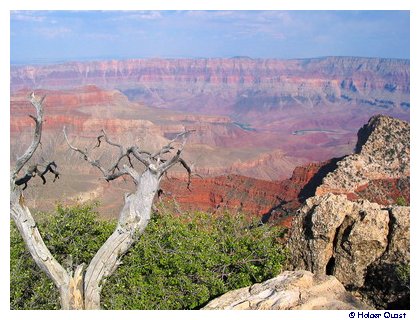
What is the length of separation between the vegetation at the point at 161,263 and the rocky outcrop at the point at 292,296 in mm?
774

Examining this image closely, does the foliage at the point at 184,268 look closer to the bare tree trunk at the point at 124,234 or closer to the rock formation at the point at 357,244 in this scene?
the rock formation at the point at 357,244

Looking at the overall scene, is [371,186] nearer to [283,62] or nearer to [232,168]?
[232,168]

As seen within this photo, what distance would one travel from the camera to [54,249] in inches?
444

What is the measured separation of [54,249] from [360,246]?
229 inches

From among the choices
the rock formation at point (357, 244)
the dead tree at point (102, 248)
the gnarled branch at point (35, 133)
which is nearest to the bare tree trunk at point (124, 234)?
the dead tree at point (102, 248)

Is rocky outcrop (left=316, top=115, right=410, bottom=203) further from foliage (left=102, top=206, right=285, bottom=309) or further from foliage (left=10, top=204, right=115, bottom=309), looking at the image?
foliage (left=10, top=204, right=115, bottom=309)

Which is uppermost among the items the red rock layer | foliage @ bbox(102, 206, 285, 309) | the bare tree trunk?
the bare tree trunk

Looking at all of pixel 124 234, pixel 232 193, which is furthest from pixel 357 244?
pixel 232 193

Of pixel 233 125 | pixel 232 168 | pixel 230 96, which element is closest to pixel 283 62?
pixel 230 96

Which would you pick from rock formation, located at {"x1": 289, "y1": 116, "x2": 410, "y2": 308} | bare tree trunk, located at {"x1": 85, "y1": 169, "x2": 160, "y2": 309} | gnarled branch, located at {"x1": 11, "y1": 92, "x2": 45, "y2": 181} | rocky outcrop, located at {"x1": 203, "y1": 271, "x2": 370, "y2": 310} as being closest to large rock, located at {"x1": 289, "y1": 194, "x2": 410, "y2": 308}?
rock formation, located at {"x1": 289, "y1": 116, "x2": 410, "y2": 308}

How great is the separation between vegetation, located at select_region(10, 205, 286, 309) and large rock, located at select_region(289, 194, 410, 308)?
2.77 ft

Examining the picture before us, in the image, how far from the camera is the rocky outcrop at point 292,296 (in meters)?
8.84

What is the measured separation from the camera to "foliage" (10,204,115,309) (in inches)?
403

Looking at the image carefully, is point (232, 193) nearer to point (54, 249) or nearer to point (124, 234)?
point (54, 249)
